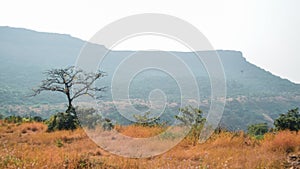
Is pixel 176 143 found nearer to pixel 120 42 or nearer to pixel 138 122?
pixel 120 42

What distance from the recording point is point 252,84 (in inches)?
6156

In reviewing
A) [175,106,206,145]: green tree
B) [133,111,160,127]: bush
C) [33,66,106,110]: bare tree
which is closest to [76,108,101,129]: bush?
[33,66,106,110]: bare tree

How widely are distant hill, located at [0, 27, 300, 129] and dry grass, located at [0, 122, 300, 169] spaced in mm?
4042

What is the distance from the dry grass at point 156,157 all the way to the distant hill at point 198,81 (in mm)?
4042

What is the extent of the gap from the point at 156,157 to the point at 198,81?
2710cm

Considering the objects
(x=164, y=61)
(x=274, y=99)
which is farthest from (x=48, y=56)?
(x=164, y=61)

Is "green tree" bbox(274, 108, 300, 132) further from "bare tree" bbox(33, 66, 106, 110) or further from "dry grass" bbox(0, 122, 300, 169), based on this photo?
"bare tree" bbox(33, 66, 106, 110)

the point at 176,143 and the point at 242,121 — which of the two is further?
the point at 242,121

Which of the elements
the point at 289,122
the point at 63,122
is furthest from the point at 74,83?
the point at 289,122

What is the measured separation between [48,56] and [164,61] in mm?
191489

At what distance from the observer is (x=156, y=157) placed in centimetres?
876

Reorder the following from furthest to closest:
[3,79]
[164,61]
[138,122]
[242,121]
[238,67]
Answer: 1. [238,67]
2. [3,79]
3. [242,121]
4. [164,61]
5. [138,122]

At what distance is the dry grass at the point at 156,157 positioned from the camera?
23.1 ft

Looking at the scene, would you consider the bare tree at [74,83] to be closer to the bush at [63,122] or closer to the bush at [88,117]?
the bush at [88,117]
